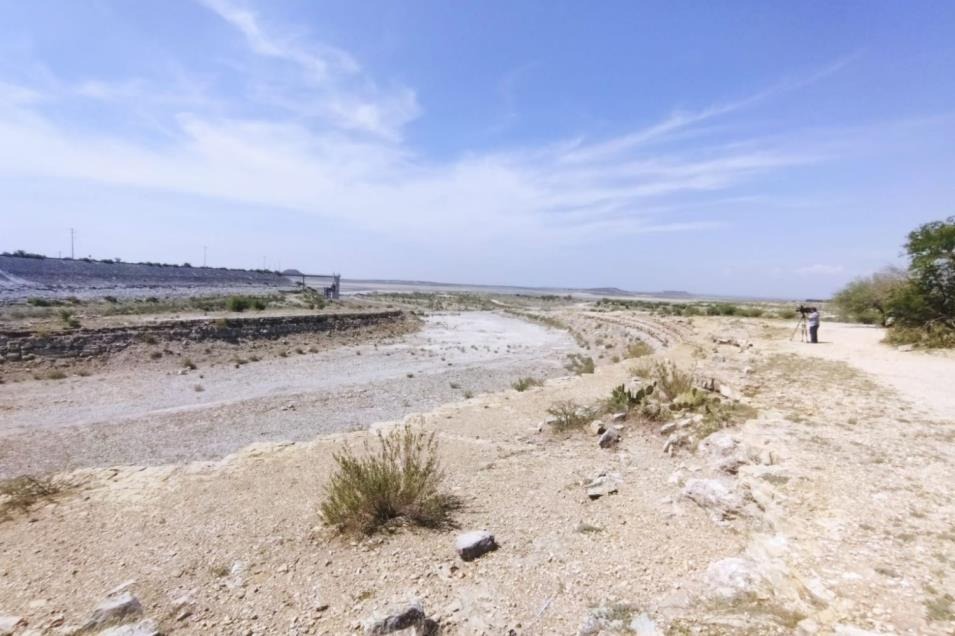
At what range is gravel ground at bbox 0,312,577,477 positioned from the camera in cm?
1012

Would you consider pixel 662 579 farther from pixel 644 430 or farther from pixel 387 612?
pixel 644 430

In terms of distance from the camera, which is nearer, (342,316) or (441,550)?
(441,550)

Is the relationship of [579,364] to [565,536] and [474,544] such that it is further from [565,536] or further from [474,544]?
[474,544]

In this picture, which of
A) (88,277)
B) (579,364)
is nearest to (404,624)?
(579,364)

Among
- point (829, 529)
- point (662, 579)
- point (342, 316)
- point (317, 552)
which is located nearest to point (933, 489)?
point (829, 529)

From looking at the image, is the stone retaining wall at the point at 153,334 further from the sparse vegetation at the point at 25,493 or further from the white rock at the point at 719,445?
the white rock at the point at 719,445

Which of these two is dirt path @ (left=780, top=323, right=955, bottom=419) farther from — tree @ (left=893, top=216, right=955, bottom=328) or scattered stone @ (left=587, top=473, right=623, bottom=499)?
scattered stone @ (left=587, top=473, right=623, bottom=499)

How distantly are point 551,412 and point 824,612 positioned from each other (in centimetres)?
656

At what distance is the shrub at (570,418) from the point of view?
9.08m

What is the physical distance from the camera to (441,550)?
4.79 metres

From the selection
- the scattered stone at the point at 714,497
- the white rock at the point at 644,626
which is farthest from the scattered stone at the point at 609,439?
the white rock at the point at 644,626

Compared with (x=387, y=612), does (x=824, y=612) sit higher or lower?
higher

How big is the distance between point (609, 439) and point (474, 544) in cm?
405

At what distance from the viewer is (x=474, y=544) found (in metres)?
4.62
